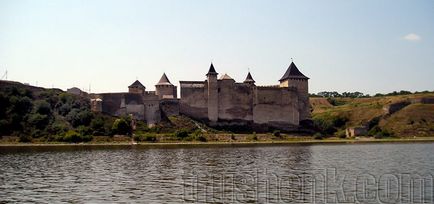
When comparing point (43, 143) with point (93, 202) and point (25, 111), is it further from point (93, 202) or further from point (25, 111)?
point (93, 202)

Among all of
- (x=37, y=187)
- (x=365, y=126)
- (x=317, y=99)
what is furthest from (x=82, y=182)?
(x=317, y=99)

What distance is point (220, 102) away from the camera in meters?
47.2

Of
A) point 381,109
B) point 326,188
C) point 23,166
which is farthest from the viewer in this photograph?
point 381,109

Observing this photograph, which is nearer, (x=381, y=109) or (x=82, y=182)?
(x=82, y=182)

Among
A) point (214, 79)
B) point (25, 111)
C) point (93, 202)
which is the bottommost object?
point (93, 202)

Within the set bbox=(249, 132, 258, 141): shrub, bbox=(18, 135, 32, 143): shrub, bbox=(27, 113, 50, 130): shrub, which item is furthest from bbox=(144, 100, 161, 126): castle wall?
bbox=(18, 135, 32, 143): shrub

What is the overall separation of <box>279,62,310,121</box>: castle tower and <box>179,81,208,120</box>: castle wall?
8.99m

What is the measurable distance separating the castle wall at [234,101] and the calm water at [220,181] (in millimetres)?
24676

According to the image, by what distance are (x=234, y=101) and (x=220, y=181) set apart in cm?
3237

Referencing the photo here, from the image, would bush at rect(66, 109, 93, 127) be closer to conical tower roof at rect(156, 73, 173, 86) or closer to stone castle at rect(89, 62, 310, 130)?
stone castle at rect(89, 62, 310, 130)

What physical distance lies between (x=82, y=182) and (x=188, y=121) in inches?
1152

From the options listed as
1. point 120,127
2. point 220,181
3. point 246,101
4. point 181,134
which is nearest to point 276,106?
point 246,101

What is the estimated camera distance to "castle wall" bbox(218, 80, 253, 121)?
47.3m

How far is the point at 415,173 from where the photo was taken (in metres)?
16.8
